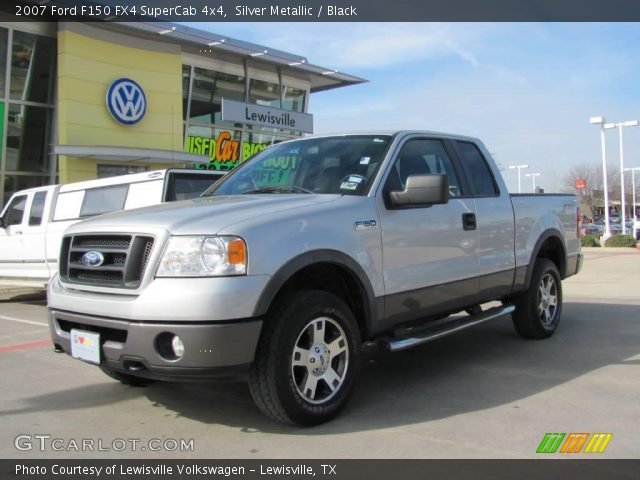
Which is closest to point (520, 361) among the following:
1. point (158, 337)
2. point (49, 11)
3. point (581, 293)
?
point (158, 337)

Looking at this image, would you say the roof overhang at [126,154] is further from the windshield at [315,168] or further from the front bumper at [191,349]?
the front bumper at [191,349]

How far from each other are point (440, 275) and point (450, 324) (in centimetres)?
45

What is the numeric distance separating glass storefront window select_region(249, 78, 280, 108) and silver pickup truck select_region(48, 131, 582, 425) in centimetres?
1939

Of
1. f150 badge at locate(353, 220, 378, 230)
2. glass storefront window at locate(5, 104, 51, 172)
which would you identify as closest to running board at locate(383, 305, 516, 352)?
f150 badge at locate(353, 220, 378, 230)

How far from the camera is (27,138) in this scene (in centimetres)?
1875

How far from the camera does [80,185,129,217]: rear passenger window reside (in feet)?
27.1

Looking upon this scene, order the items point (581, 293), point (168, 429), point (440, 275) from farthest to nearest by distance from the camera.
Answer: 1. point (581, 293)
2. point (440, 275)
3. point (168, 429)

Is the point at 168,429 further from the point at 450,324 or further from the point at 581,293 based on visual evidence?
the point at 581,293

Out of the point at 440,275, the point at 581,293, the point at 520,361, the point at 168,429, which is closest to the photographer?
the point at 168,429

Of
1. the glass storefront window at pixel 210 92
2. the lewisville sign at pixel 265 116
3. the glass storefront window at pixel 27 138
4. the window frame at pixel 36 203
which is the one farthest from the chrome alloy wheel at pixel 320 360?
the glass storefront window at pixel 210 92

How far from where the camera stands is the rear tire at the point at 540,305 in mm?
6215

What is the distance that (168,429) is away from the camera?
3.89 metres

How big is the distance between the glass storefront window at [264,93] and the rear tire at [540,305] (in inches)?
746

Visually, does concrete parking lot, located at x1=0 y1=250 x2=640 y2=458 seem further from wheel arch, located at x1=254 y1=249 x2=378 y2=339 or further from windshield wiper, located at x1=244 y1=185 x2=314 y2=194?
windshield wiper, located at x1=244 y1=185 x2=314 y2=194
